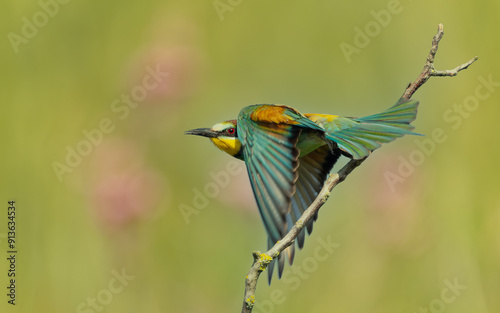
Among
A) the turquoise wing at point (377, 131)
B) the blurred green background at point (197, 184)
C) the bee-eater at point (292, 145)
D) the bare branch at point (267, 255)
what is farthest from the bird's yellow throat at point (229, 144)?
the bare branch at point (267, 255)

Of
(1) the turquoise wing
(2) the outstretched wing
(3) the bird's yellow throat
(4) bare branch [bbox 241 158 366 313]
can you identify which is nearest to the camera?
(4) bare branch [bbox 241 158 366 313]

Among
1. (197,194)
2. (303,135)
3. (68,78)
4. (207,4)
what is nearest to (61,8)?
(68,78)

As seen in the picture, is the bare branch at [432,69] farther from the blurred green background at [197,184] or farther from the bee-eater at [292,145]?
the blurred green background at [197,184]

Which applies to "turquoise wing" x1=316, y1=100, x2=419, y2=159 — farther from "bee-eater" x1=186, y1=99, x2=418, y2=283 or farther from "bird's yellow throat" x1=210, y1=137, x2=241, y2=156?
"bird's yellow throat" x1=210, y1=137, x2=241, y2=156

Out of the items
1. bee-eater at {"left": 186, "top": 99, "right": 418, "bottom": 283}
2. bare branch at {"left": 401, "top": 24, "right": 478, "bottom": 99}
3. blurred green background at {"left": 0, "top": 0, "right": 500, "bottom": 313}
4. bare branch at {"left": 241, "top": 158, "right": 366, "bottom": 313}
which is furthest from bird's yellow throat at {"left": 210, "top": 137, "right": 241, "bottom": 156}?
bare branch at {"left": 241, "top": 158, "right": 366, "bottom": 313}

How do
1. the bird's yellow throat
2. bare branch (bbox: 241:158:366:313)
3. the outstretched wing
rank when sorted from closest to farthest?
bare branch (bbox: 241:158:366:313)
the outstretched wing
the bird's yellow throat

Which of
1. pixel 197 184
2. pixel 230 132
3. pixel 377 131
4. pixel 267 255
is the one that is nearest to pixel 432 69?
pixel 377 131

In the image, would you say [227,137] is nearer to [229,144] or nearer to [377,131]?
[229,144]

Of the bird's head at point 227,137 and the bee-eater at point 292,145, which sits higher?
the bird's head at point 227,137
